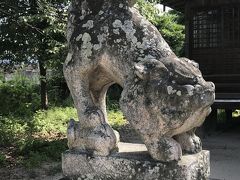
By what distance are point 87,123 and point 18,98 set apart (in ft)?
34.8

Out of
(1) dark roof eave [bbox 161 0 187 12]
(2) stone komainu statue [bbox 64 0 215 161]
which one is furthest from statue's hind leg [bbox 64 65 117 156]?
(1) dark roof eave [bbox 161 0 187 12]

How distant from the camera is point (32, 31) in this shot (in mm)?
9414

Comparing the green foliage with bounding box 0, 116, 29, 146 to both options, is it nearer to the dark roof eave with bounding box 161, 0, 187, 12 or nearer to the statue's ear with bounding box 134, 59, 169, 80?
the dark roof eave with bounding box 161, 0, 187, 12

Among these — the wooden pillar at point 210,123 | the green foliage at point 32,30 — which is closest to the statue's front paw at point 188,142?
the green foliage at point 32,30

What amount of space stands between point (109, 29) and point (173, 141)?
927 mm

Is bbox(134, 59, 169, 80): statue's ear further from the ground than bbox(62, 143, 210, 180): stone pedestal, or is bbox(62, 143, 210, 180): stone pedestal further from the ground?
bbox(134, 59, 169, 80): statue's ear

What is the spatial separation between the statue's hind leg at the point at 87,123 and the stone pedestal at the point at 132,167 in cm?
7

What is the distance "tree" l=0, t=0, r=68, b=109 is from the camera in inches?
329

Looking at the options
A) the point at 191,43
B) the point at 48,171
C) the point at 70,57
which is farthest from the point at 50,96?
the point at 70,57

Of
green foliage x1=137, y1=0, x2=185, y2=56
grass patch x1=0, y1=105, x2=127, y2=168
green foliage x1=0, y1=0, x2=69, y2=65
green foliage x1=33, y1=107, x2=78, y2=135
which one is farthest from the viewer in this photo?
green foliage x1=137, y1=0, x2=185, y2=56

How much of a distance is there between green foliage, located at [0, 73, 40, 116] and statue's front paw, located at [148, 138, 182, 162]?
30.4 ft

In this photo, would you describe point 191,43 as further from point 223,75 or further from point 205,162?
point 205,162

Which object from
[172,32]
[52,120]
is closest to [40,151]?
[52,120]

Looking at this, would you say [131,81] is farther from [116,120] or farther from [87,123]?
[116,120]
